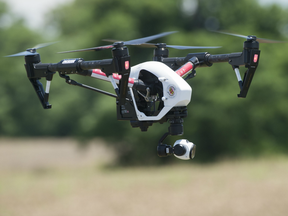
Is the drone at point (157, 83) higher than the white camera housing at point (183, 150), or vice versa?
the drone at point (157, 83)

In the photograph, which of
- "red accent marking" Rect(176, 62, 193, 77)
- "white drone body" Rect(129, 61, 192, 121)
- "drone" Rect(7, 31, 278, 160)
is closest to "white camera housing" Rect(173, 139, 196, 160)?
"drone" Rect(7, 31, 278, 160)

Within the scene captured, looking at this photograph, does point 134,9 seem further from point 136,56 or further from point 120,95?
point 120,95

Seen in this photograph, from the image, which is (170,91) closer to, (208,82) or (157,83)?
(157,83)

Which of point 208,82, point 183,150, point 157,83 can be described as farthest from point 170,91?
point 208,82

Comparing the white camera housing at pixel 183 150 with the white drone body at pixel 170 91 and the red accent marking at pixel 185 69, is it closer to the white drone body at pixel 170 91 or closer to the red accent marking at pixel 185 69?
the white drone body at pixel 170 91

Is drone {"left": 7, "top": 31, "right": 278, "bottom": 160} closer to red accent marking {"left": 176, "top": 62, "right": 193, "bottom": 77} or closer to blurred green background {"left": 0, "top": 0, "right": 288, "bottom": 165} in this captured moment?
red accent marking {"left": 176, "top": 62, "right": 193, "bottom": 77}

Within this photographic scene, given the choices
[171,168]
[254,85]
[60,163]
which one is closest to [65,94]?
→ [60,163]

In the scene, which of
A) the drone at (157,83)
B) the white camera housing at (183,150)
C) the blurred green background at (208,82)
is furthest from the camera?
the blurred green background at (208,82)

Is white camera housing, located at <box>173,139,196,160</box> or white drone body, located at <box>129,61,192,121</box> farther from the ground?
white drone body, located at <box>129,61,192,121</box>

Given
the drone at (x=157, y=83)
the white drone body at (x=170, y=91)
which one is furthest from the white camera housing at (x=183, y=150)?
the white drone body at (x=170, y=91)
